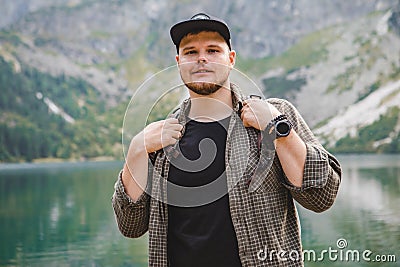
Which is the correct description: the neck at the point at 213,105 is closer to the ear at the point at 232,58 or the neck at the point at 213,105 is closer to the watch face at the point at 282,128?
the ear at the point at 232,58

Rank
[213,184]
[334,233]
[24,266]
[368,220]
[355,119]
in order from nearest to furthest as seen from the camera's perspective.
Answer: [213,184]
[24,266]
[334,233]
[368,220]
[355,119]

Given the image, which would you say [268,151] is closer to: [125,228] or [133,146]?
[133,146]

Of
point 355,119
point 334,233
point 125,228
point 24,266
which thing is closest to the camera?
point 125,228

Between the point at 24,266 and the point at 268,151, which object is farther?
the point at 24,266

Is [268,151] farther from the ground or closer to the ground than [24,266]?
farther from the ground

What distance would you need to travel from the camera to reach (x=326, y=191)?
108 inches

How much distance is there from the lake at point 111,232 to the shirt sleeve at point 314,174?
12490 mm

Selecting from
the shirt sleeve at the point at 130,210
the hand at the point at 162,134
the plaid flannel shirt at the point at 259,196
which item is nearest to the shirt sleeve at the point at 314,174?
the plaid flannel shirt at the point at 259,196

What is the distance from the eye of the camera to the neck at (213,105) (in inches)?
114

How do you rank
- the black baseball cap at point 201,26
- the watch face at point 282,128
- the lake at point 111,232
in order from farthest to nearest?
the lake at point 111,232 → the black baseball cap at point 201,26 → the watch face at point 282,128

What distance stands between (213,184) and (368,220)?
118 feet

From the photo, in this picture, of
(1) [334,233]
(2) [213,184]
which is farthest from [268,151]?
(1) [334,233]

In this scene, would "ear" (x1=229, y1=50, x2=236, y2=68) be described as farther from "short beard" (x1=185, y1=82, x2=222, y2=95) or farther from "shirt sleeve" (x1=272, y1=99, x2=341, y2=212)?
"shirt sleeve" (x1=272, y1=99, x2=341, y2=212)

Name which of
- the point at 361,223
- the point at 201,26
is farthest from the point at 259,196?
the point at 361,223
